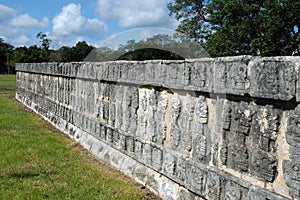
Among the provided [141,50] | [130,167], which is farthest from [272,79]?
[141,50]

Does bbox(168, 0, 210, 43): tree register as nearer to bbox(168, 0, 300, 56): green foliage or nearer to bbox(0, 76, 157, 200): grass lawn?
bbox(168, 0, 300, 56): green foliage

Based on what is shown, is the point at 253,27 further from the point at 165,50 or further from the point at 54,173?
the point at 54,173

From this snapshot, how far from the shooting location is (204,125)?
3.63 m

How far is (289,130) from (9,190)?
132 inches

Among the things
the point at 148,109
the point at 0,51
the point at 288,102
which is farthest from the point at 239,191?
the point at 0,51

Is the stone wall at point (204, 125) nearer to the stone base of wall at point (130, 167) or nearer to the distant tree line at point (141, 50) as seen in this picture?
the stone base of wall at point (130, 167)

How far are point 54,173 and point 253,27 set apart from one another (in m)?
18.0

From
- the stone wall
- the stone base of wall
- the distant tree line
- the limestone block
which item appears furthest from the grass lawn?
the distant tree line

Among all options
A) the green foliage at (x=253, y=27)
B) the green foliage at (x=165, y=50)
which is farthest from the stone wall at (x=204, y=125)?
the green foliage at (x=253, y=27)

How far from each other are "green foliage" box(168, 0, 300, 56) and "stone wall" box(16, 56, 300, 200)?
15.1 metres

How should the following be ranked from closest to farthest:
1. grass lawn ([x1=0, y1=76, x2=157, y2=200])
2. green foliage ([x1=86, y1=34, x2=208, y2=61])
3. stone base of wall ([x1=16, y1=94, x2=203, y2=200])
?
stone base of wall ([x1=16, y1=94, x2=203, y2=200])
grass lawn ([x1=0, y1=76, x2=157, y2=200])
green foliage ([x1=86, y1=34, x2=208, y2=61])

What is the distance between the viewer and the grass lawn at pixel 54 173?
4.36m

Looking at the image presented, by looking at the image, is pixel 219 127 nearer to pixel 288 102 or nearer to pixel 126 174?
pixel 288 102

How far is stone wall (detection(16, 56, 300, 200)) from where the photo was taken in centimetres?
269
